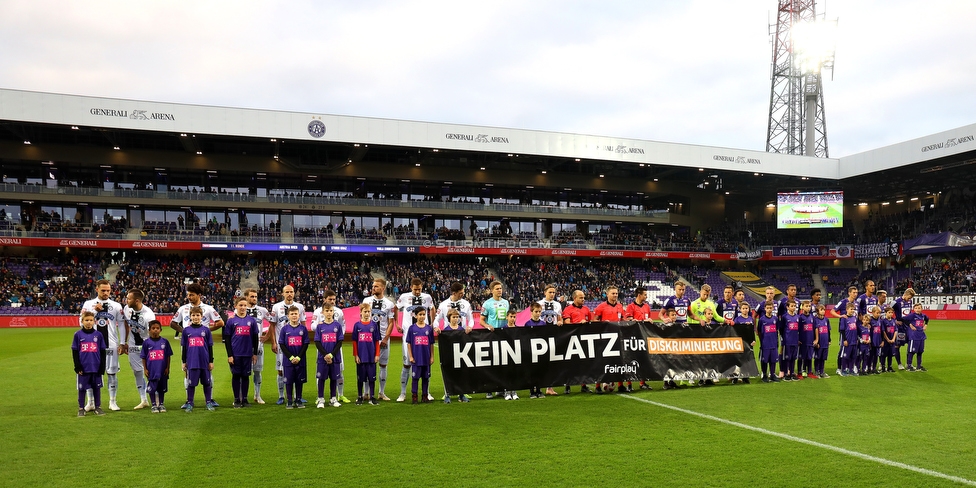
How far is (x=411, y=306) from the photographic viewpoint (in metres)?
10.9

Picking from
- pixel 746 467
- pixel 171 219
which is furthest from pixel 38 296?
pixel 746 467

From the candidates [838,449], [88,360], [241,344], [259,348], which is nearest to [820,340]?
[838,449]

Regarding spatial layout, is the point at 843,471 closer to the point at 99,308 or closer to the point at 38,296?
the point at 99,308

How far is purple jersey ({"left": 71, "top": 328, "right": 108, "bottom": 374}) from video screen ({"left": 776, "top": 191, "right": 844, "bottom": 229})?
44828 millimetres

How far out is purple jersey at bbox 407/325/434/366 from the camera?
1045 cm

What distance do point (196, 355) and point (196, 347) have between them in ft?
0.42

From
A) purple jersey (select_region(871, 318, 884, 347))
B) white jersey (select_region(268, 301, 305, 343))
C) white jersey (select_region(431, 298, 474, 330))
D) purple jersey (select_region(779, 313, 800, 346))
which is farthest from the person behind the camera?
purple jersey (select_region(871, 318, 884, 347))

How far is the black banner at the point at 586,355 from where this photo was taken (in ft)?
34.9

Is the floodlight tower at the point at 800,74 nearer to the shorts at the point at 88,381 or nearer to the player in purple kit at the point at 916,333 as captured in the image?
the player in purple kit at the point at 916,333

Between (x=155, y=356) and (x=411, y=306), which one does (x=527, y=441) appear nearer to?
(x=411, y=306)

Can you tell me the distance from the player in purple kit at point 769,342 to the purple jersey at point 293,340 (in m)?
9.15

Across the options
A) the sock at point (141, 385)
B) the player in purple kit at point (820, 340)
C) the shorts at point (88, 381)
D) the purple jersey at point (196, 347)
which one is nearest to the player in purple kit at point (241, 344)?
the purple jersey at point (196, 347)

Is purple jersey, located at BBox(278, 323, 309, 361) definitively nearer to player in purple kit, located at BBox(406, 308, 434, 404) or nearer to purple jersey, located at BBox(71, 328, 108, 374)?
player in purple kit, located at BBox(406, 308, 434, 404)

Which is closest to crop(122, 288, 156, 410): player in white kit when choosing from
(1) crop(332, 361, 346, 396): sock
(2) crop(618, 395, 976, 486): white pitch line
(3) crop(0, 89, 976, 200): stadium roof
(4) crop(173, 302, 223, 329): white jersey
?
(4) crop(173, 302, 223, 329): white jersey
